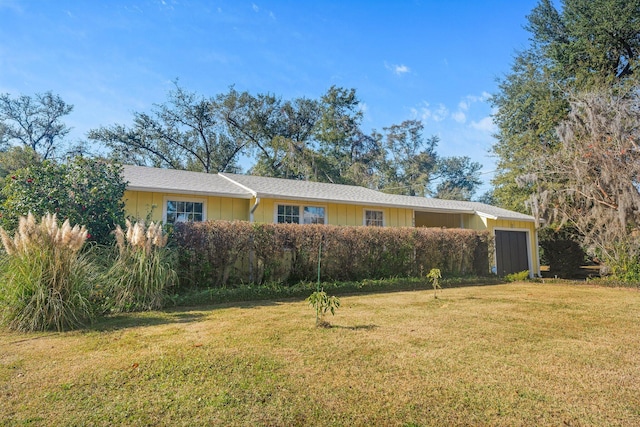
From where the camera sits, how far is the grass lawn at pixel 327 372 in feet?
7.84

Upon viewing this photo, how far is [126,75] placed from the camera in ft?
47.0

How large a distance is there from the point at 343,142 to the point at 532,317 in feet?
76.0

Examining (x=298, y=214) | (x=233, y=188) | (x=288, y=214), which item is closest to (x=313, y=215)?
(x=298, y=214)

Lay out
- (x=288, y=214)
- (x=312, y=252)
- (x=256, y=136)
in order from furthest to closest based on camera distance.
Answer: (x=256, y=136) → (x=288, y=214) → (x=312, y=252)

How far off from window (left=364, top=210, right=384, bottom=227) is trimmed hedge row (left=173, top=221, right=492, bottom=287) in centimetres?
261

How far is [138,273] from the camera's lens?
6.06 m

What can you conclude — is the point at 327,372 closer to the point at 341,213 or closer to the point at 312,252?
the point at 312,252

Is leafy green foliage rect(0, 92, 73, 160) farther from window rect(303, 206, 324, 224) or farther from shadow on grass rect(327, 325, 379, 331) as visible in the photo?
shadow on grass rect(327, 325, 379, 331)

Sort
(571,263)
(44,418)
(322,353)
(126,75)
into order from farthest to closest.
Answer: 1. (571,263)
2. (126,75)
3. (322,353)
4. (44,418)

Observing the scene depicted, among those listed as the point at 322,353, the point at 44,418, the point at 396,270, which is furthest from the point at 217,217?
the point at 44,418

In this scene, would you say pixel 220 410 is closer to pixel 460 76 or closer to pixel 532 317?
pixel 532 317

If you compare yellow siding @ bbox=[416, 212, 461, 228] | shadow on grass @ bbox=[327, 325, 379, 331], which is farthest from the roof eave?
yellow siding @ bbox=[416, 212, 461, 228]

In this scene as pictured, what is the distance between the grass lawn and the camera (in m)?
2.39

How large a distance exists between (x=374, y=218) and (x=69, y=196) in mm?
9375
